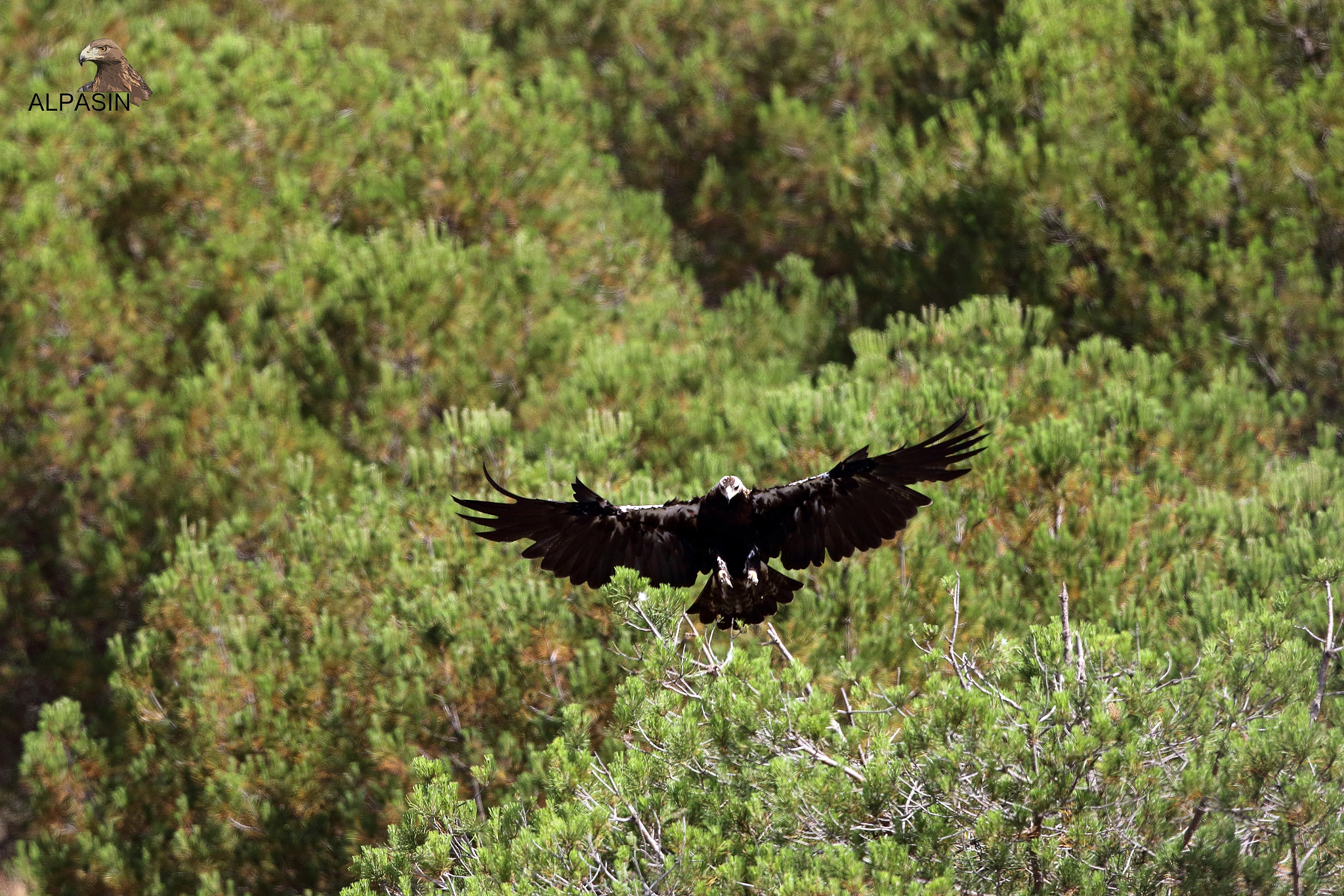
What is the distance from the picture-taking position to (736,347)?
1352 centimetres

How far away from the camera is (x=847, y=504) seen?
648cm

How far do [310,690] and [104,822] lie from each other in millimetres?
2428

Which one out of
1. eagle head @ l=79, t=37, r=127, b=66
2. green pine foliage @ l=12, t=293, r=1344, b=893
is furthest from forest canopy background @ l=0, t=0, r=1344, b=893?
eagle head @ l=79, t=37, r=127, b=66

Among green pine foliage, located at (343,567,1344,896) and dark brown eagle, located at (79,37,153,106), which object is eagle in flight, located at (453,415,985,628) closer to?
green pine foliage, located at (343,567,1344,896)

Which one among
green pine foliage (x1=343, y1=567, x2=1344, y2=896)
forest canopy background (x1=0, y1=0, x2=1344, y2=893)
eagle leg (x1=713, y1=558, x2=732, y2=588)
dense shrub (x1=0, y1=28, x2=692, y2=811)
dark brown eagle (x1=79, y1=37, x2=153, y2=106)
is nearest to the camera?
green pine foliage (x1=343, y1=567, x2=1344, y2=896)

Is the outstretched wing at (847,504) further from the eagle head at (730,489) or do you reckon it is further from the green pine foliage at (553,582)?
the green pine foliage at (553,582)

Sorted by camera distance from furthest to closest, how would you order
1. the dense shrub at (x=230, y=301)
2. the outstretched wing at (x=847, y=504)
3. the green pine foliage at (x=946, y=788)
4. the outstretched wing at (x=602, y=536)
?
the dense shrub at (x=230, y=301) → the outstretched wing at (x=602, y=536) → the outstretched wing at (x=847, y=504) → the green pine foliage at (x=946, y=788)

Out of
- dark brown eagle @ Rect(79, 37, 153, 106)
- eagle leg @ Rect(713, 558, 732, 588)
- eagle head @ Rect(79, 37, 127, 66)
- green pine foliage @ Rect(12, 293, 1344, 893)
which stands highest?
eagle head @ Rect(79, 37, 127, 66)

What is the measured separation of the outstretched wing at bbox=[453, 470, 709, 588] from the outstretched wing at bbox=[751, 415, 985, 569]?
0.39 meters

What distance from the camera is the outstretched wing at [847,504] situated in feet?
19.8

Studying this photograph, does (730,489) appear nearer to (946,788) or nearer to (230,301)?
(946,788)

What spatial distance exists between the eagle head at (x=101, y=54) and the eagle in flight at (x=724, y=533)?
29.3ft

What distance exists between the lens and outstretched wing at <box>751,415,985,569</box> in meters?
6.04

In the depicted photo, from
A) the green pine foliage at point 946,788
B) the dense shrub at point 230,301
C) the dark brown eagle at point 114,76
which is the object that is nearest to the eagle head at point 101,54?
the dark brown eagle at point 114,76
